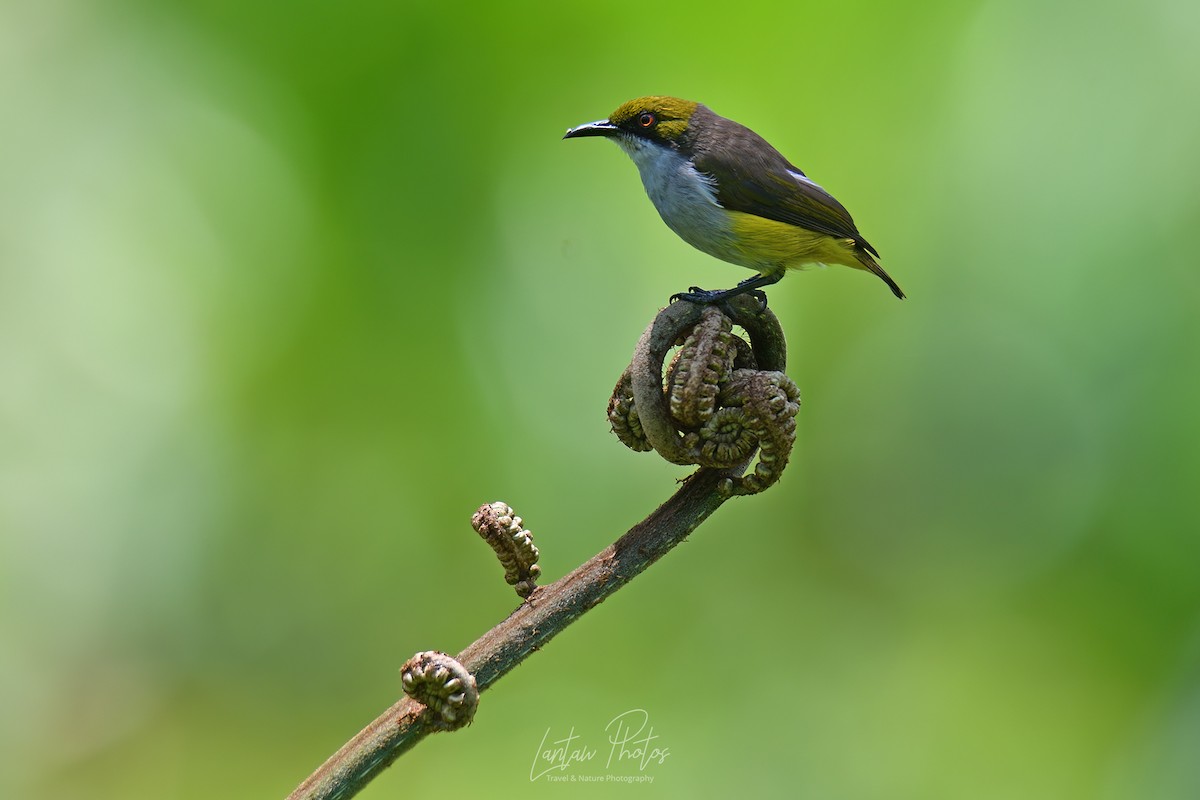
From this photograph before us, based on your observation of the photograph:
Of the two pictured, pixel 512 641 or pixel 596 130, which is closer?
pixel 512 641

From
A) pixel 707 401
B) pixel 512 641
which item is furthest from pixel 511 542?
pixel 707 401

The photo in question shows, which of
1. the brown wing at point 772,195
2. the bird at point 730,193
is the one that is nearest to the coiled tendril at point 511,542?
the bird at point 730,193

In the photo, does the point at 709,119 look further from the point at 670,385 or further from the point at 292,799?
the point at 292,799

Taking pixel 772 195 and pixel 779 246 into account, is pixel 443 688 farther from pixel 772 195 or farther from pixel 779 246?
pixel 772 195

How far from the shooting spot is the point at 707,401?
1.79 m

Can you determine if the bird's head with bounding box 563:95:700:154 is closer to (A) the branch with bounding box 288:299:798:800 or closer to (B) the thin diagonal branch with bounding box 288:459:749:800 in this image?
(A) the branch with bounding box 288:299:798:800

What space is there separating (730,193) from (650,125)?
0.43 meters

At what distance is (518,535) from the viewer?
173 cm

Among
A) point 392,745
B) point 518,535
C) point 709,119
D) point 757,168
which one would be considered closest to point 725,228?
point 757,168

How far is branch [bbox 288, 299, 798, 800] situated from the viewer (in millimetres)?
1551

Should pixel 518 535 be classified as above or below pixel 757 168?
below

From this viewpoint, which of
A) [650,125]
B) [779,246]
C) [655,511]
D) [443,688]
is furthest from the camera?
[650,125]

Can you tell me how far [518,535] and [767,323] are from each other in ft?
2.09

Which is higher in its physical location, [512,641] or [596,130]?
[596,130]
